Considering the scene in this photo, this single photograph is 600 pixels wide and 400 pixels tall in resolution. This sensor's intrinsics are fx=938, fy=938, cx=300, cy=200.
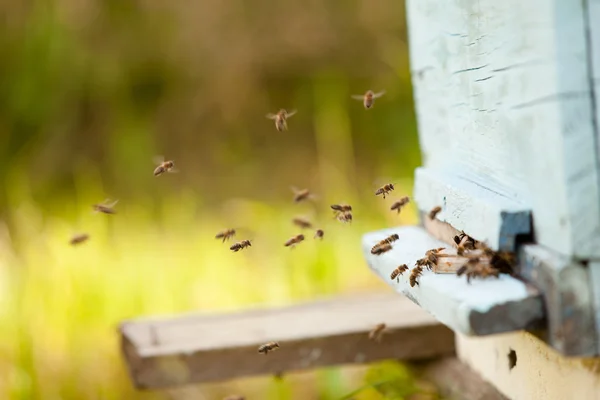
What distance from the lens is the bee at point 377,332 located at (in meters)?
2.49

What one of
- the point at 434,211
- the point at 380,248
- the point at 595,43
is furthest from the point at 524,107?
the point at 380,248

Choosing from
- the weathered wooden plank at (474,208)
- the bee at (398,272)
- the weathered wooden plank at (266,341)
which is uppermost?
the weathered wooden plank at (474,208)

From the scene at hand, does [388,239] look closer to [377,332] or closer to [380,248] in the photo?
[380,248]

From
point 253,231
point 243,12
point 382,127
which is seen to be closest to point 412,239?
point 253,231

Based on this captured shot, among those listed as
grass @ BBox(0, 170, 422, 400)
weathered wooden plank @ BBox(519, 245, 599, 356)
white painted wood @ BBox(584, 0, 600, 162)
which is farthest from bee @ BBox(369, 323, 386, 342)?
white painted wood @ BBox(584, 0, 600, 162)

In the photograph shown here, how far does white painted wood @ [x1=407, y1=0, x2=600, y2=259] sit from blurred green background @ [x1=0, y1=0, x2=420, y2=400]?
46.5 inches

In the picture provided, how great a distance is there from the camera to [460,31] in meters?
1.90

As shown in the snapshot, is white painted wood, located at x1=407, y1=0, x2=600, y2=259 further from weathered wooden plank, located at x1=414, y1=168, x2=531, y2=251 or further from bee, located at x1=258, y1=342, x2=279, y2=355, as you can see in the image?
bee, located at x1=258, y1=342, x2=279, y2=355

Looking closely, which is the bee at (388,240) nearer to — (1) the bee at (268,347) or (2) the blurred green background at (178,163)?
(1) the bee at (268,347)

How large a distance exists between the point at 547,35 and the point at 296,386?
2.15 meters

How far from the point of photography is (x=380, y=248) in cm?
202

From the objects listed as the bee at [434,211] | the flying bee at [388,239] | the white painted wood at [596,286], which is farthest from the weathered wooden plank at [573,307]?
the flying bee at [388,239]

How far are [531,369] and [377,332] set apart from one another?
680 mm

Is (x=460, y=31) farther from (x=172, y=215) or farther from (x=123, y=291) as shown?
(x=172, y=215)
